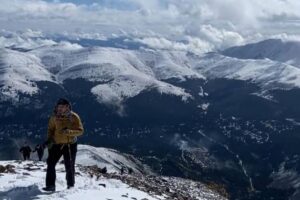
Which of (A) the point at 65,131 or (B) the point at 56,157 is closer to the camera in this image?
(A) the point at 65,131

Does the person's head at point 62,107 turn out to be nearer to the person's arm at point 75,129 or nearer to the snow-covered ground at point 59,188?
the person's arm at point 75,129

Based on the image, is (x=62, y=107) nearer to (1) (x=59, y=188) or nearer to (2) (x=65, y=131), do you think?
(2) (x=65, y=131)

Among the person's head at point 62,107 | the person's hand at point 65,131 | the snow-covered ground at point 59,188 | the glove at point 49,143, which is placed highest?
the person's head at point 62,107

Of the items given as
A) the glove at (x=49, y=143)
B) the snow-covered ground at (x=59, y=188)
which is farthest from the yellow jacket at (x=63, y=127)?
the snow-covered ground at (x=59, y=188)

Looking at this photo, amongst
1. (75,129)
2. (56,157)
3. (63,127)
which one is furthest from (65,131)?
(56,157)

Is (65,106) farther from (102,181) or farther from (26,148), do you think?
(26,148)

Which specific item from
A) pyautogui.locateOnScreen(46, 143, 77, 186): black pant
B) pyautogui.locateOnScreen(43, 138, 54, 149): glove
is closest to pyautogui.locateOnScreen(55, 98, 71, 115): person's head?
pyautogui.locateOnScreen(43, 138, 54, 149): glove

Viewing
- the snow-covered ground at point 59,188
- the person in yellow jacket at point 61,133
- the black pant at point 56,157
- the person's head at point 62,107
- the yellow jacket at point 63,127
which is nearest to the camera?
the person's head at point 62,107

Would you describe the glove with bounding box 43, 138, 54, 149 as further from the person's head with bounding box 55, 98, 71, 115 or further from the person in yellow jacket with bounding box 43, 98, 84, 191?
the person's head with bounding box 55, 98, 71, 115
